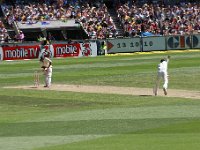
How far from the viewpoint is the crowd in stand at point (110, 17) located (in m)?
68.8

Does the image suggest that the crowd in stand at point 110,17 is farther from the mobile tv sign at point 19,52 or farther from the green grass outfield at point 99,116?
the green grass outfield at point 99,116

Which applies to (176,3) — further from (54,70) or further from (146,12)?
(54,70)

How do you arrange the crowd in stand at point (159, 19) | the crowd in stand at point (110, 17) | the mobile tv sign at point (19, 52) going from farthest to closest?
the crowd in stand at point (159, 19), the crowd in stand at point (110, 17), the mobile tv sign at point (19, 52)

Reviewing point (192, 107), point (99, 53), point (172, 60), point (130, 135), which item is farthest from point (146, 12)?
point (130, 135)

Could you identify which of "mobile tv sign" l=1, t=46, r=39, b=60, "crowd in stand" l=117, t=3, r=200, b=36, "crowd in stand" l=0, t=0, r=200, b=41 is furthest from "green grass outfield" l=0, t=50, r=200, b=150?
"crowd in stand" l=117, t=3, r=200, b=36

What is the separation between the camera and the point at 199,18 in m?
75.8

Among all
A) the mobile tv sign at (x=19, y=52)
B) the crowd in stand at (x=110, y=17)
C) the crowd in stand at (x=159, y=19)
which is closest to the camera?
the mobile tv sign at (x=19, y=52)

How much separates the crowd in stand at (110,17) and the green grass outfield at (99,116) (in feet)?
85.2

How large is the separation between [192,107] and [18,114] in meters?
6.31

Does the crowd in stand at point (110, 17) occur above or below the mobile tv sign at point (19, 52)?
above

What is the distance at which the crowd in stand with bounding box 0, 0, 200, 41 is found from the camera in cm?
6881

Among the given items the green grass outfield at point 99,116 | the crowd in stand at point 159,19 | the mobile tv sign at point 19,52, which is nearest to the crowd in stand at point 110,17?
the crowd in stand at point 159,19

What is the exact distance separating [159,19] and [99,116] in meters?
52.9

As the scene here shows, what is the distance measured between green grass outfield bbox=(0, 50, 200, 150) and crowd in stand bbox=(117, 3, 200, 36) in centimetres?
2898
